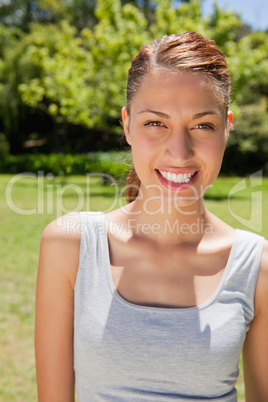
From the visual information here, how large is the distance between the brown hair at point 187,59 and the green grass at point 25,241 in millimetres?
1060

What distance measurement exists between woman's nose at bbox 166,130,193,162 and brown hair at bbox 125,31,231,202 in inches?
8.1

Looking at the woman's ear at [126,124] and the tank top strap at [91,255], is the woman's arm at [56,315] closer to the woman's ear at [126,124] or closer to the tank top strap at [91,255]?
the tank top strap at [91,255]

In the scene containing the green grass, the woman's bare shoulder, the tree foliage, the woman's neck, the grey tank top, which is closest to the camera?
the grey tank top

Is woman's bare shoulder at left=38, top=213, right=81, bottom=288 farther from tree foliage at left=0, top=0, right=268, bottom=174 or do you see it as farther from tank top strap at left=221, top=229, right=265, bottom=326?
tree foliage at left=0, top=0, right=268, bottom=174

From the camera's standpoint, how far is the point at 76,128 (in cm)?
2436

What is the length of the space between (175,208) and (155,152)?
9.4 inches

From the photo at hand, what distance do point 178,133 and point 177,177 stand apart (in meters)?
0.15

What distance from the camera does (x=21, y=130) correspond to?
77.8 ft

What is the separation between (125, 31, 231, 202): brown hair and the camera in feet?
4.77

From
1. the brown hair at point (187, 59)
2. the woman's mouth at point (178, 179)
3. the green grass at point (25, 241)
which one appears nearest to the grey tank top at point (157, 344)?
the woman's mouth at point (178, 179)

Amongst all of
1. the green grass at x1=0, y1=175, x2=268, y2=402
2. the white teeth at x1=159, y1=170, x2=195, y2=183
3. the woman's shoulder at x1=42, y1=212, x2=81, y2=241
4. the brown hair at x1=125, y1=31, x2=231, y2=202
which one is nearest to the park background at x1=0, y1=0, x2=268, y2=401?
the green grass at x1=0, y1=175, x2=268, y2=402

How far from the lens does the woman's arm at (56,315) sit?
1.49m

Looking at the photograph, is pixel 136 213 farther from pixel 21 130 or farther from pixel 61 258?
pixel 21 130

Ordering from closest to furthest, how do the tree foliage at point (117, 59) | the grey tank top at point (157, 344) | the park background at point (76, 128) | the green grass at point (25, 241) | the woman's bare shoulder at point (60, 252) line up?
the grey tank top at point (157, 344)
the woman's bare shoulder at point (60, 252)
the green grass at point (25, 241)
the park background at point (76, 128)
the tree foliage at point (117, 59)
